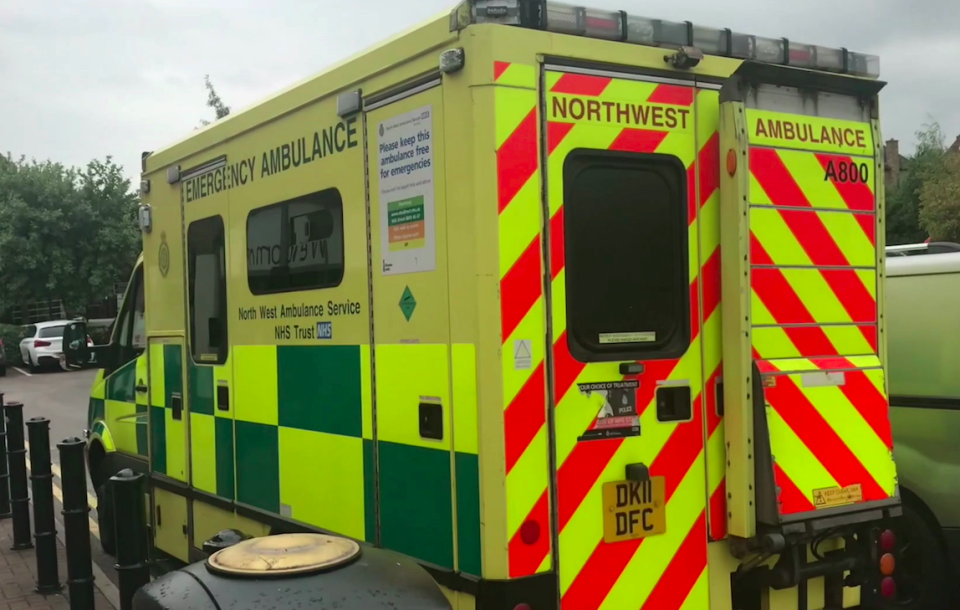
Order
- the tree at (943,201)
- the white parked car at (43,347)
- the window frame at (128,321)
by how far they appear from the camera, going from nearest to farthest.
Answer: the window frame at (128,321) → the white parked car at (43,347) → the tree at (943,201)

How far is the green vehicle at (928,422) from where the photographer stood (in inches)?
199

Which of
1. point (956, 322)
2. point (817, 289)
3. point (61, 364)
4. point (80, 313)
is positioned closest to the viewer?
point (817, 289)

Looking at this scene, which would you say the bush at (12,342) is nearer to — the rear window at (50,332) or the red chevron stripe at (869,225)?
the rear window at (50,332)

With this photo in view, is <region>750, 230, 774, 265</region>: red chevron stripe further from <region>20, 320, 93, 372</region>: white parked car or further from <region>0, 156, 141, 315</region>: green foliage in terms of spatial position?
<region>0, 156, 141, 315</region>: green foliage

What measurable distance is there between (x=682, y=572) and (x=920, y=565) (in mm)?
2412

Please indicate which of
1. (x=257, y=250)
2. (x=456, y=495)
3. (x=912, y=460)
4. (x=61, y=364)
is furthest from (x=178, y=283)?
(x=61, y=364)

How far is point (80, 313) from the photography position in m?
33.5

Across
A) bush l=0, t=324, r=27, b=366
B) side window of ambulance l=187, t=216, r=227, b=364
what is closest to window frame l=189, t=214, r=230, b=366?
side window of ambulance l=187, t=216, r=227, b=364

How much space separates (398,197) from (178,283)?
8.98 feet

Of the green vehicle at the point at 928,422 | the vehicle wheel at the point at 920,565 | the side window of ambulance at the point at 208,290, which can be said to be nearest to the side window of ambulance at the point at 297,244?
the side window of ambulance at the point at 208,290

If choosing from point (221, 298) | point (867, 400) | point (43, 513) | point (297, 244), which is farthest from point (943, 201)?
point (297, 244)

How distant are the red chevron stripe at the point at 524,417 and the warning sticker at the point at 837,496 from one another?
3.92 ft

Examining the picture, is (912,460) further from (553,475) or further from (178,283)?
(178,283)

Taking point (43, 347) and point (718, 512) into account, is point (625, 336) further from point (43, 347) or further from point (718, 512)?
point (43, 347)
